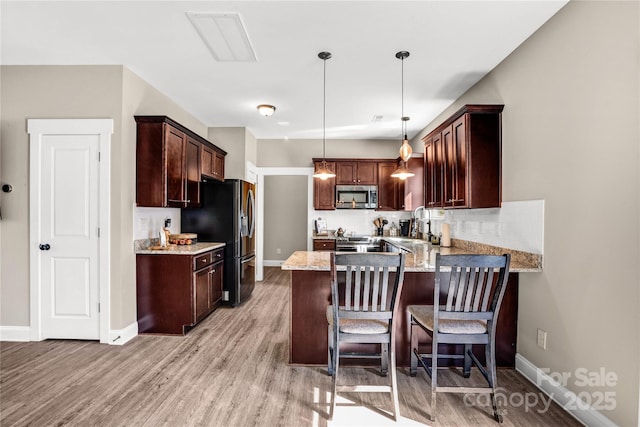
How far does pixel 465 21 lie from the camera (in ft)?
7.82

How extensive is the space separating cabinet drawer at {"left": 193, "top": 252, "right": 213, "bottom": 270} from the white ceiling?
6.33 ft

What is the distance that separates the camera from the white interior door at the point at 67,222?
3156mm

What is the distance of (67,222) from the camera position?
3.17m

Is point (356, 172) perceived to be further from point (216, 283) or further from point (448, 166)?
point (216, 283)

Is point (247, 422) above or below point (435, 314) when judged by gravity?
below

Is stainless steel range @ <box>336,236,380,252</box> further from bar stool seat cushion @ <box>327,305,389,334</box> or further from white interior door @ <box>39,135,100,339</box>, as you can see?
white interior door @ <box>39,135,100,339</box>

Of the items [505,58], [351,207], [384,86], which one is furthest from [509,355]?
[351,207]

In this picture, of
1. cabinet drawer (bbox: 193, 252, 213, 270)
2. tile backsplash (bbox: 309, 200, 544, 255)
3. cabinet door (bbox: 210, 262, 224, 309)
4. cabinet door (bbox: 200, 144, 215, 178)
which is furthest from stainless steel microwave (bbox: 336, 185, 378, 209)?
cabinet drawer (bbox: 193, 252, 213, 270)

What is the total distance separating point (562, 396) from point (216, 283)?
3.55 metres

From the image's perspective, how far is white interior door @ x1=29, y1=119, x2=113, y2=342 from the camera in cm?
316

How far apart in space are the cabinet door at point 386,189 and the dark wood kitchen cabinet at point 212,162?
2.77m

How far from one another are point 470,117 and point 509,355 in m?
2.08

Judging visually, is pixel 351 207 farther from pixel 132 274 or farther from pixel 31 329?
pixel 31 329

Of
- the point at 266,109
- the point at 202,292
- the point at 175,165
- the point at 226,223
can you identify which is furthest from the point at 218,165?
the point at 202,292
